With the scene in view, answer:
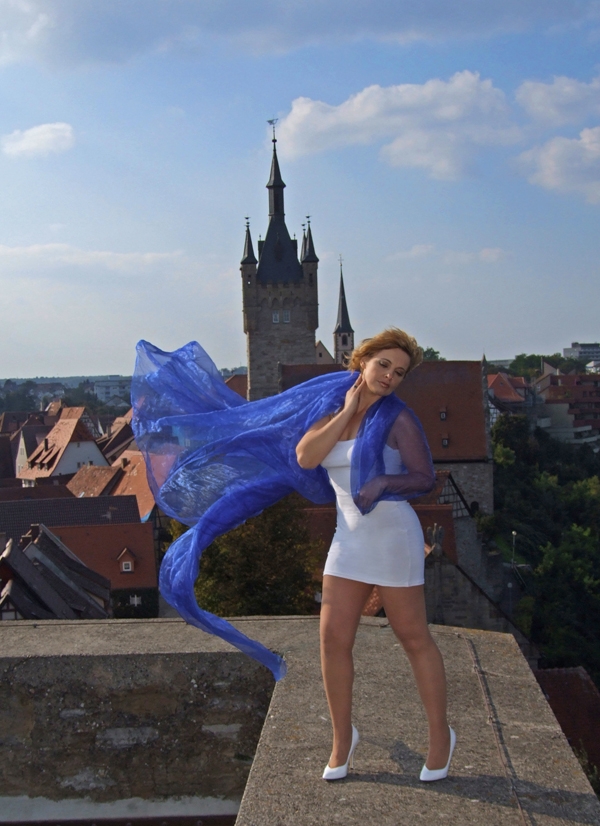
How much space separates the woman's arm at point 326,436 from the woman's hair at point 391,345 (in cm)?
11

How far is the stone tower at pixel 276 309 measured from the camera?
184 ft

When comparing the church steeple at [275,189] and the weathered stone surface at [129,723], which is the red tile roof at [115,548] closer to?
the weathered stone surface at [129,723]

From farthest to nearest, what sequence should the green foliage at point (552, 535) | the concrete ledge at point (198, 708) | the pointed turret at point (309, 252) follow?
the pointed turret at point (309, 252) → the green foliage at point (552, 535) → the concrete ledge at point (198, 708)

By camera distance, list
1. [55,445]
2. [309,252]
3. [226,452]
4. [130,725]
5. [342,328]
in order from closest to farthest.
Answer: [226,452]
[130,725]
[55,445]
[309,252]
[342,328]

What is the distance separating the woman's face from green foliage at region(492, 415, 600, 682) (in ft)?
87.5

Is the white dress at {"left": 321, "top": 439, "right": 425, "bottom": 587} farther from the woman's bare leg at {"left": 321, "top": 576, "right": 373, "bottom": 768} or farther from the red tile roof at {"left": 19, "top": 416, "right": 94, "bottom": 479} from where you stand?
the red tile roof at {"left": 19, "top": 416, "right": 94, "bottom": 479}

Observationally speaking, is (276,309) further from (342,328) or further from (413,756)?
(413,756)

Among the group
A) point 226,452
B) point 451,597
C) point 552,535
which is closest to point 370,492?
point 226,452

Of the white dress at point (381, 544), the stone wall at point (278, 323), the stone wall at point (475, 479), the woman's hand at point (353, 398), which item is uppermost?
the stone wall at point (278, 323)

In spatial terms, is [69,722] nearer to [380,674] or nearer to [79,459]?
[380,674]

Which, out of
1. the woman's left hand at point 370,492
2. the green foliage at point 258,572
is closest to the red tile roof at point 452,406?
the green foliage at point 258,572

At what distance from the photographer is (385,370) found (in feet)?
11.6

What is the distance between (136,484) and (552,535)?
759 inches

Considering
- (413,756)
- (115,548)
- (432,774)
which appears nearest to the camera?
(432,774)
